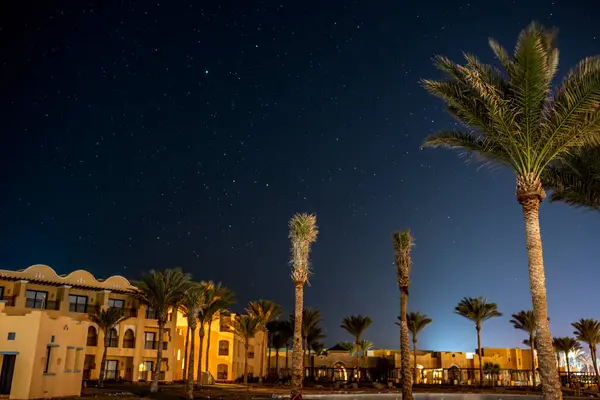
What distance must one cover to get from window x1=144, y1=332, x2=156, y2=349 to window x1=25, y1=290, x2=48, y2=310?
→ 35.7ft

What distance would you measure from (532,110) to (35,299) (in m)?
47.0

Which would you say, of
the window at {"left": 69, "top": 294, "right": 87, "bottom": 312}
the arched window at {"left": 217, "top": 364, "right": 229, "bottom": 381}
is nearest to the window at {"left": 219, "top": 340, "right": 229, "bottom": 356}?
the arched window at {"left": 217, "top": 364, "right": 229, "bottom": 381}

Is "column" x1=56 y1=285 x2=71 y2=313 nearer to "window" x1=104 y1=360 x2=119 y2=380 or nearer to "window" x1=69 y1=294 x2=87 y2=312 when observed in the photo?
"window" x1=69 y1=294 x2=87 y2=312

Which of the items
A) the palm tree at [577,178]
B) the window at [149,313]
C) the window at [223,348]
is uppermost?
the palm tree at [577,178]

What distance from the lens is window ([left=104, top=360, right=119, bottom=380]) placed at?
53.6 m

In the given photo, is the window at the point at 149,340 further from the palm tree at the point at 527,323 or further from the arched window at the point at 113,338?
the palm tree at the point at 527,323

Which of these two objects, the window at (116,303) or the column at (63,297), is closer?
the column at (63,297)

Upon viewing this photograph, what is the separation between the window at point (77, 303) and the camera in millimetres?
52688

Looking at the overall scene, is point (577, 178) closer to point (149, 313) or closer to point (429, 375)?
point (149, 313)

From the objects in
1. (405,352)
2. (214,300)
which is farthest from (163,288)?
(405,352)

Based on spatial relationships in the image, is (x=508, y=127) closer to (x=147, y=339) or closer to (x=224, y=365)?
(x=147, y=339)

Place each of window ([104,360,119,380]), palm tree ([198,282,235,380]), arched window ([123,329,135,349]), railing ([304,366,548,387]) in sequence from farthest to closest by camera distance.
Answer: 1. railing ([304,366,548,387])
2. arched window ([123,329,135,349])
3. window ([104,360,119,380])
4. palm tree ([198,282,235,380])

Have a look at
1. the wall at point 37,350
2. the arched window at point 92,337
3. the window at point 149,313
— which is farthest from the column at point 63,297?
the wall at point 37,350

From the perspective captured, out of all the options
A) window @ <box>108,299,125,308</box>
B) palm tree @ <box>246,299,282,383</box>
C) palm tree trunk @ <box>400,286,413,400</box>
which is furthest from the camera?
palm tree @ <box>246,299,282,383</box>
